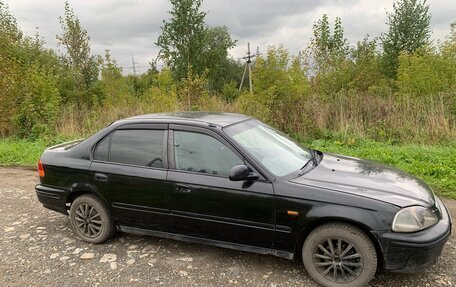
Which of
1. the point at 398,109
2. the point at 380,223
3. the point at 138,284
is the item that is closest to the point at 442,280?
the point at 380,223

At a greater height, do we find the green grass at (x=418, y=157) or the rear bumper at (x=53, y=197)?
the rear bumper at (x=53, y=197)

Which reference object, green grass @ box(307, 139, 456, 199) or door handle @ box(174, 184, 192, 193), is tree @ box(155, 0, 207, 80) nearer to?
green grass @ box(307, 139, 456, 199)

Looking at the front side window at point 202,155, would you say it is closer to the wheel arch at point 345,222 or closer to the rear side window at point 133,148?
the rear side window at point 133,148

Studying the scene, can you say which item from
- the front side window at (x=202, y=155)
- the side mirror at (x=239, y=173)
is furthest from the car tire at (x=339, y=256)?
the front side window at (x=202, y=155)

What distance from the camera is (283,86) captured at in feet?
36.7

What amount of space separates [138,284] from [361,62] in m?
16.9

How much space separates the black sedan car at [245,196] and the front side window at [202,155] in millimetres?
11

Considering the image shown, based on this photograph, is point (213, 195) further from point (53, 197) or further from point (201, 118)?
A: point (53, 197)

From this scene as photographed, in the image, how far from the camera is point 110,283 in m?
3.38

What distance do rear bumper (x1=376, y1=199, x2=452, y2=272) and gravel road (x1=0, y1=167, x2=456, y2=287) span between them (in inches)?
13.7

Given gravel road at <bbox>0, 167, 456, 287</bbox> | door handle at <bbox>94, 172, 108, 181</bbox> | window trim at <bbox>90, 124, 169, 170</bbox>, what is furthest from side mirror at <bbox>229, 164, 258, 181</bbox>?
door handle at <bbox>94, 172, 108, 181</bbox>

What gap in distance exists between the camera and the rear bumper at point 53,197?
14.2ft

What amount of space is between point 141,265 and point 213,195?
113cm

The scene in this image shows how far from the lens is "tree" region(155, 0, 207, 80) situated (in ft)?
57.5
